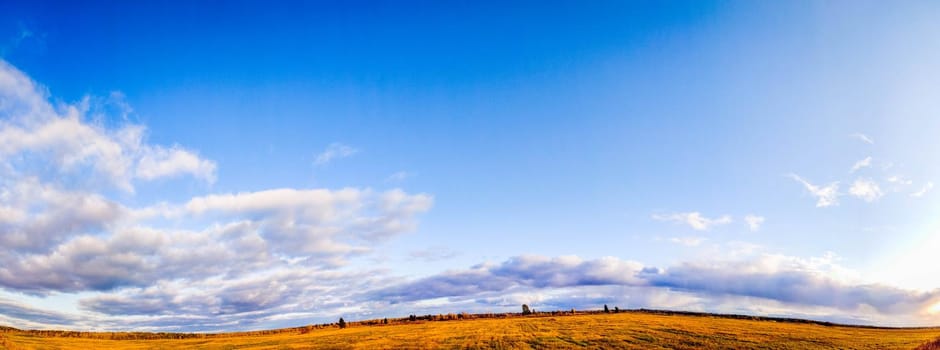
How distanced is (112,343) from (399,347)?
43054mm

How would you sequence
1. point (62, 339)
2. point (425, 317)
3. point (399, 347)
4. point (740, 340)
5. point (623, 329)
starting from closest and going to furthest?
1. point (399, 347)
2. point (740, 340)
3. point (62, 339)
4. point (623, 329)
5. point (425, 317)

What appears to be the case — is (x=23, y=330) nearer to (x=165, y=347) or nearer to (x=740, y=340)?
(x=165, y=347)

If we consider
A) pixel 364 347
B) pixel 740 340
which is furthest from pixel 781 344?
pixel 364 347

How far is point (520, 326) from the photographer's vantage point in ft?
253

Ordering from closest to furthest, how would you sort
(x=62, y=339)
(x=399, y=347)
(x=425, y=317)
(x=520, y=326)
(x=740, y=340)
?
(x=399, y=347) < (x=740, y=340) < (x=62, y=339) < (x=520, y=326) < (x=425, y=317)

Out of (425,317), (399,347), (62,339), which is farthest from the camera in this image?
(425,317)

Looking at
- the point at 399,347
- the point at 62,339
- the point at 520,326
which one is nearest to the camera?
the point at 399,347

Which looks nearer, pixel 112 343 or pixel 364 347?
pixel 364 347

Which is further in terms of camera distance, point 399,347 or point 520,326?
point 520,326

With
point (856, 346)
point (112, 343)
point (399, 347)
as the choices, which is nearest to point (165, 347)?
point (112, 343)

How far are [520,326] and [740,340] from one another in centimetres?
3124

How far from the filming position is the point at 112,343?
216ft

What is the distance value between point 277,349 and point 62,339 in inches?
1283

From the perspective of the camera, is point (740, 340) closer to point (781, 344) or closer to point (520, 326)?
point (781, 344)
